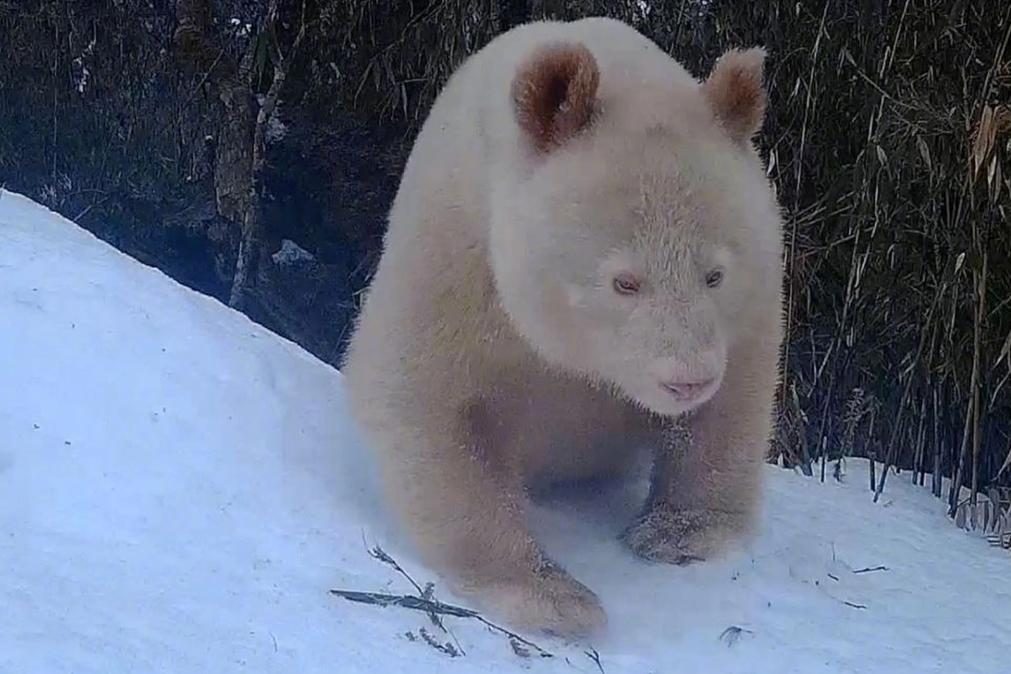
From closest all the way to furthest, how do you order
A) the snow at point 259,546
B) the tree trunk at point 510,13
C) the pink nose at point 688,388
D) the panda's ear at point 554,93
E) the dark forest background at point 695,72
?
the snow at point 259,546 → the pink nose at point 688,388 → the panda's ear at point 554,93 → the dark forest background at point 695,72 → the tree trunk at point 510,13

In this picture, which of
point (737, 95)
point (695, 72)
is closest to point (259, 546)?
point (737, 95)

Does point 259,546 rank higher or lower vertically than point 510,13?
lower

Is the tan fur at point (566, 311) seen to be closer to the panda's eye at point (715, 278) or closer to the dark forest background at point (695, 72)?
the panda's eye at point (715, 278)

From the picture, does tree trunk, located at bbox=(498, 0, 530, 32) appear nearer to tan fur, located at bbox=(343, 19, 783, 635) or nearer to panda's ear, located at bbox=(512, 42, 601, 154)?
tan fur, located at bbox=(343, 19, 783, 635)

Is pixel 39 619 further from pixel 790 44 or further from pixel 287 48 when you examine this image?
pixel 287 48

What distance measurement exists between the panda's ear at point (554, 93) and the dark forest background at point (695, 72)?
6.36 feet


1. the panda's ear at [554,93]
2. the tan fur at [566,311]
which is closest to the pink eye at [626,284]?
the tan fur at [566,311]

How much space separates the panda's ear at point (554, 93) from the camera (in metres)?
2.86

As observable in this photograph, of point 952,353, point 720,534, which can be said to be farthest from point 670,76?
point 952,353

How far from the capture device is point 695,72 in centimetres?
570

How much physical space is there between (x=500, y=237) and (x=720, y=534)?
991 mm

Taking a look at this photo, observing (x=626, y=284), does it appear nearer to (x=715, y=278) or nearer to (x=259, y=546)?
(x=715, y=278)

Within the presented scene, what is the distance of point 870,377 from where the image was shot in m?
5.55

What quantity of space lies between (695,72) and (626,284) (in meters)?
3.20
